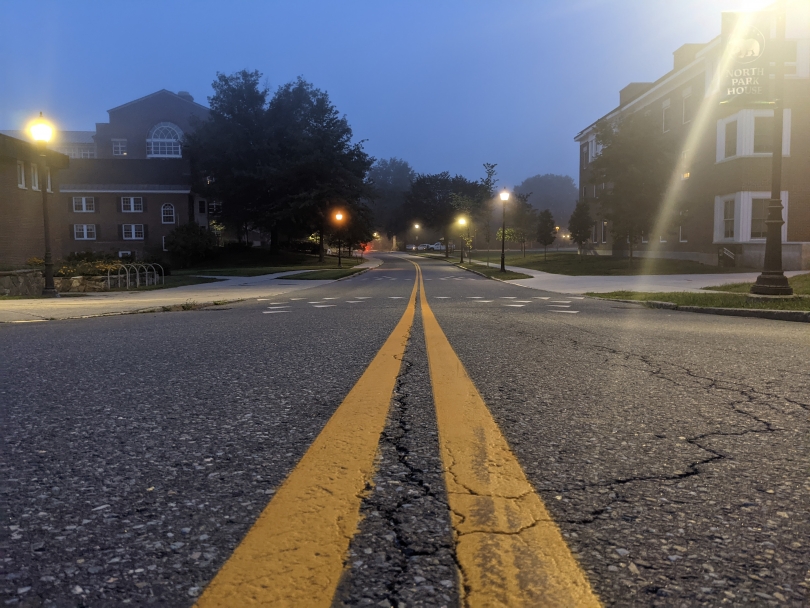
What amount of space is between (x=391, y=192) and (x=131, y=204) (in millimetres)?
103853

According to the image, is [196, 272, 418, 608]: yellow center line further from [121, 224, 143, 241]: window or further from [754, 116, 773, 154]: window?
[121, 224, 143, 241]: window

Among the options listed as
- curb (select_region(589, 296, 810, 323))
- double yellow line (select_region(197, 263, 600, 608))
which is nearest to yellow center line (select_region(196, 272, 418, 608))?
double yellow line (select_region(197, 263, 600, 608))

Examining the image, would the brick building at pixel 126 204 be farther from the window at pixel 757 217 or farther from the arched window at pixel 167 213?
the window at pixel 757 217

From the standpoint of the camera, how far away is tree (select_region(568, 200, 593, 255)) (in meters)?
50.8

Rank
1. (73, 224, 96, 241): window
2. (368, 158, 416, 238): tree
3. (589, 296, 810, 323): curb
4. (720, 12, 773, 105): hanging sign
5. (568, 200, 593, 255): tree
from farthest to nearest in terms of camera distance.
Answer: (368, 158, 416, 238): tree → (73, 224, 96, 241): window → (568, 200, 593, 255): tree → (720, 12, 773, 105): hanging sign → (589, 296, 810, 323): curb

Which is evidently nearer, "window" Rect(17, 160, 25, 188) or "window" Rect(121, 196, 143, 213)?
"window" Rect(17, 160, 25, 188)

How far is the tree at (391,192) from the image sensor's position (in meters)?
111

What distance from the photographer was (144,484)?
271cm

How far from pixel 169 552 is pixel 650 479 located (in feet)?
6.37

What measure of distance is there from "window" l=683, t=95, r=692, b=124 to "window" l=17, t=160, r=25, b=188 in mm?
34236

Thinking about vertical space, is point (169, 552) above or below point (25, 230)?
below

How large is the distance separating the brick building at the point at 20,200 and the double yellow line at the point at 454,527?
1121 inches

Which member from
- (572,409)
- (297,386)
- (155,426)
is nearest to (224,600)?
(155,426)

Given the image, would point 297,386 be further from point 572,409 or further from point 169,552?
point 169,552
